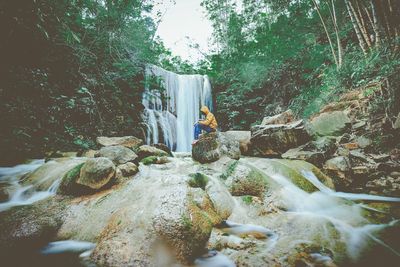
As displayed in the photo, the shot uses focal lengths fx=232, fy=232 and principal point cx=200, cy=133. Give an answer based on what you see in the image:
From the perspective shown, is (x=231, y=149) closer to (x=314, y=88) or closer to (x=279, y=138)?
(x=279, y=138)

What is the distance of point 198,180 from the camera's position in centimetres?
484

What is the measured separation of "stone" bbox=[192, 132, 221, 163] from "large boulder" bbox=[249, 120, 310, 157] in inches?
57.5

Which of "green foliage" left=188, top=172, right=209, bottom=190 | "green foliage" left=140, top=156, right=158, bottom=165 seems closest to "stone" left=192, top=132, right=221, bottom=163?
"green foliage" left=140, top=156, right=158, bottom=165

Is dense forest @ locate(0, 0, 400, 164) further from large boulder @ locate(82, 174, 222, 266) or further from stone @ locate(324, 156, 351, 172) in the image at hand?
large boulder @ locate(82, 174, 222, 266)

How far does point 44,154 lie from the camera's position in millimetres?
6805

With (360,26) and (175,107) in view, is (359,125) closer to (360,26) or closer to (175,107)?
(360,26)

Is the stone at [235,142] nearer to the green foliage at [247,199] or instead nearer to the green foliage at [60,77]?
the green foliage at [247,199]

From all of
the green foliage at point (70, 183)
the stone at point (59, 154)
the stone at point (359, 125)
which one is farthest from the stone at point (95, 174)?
the stone at point (359, 125)

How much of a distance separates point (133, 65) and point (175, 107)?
13.2ft

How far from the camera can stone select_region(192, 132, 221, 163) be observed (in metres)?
6.72

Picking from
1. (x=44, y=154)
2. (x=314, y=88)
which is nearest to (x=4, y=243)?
(x=44, y=154)

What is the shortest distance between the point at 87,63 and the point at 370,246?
8000 mm

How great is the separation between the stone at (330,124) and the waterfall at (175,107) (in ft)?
20.1

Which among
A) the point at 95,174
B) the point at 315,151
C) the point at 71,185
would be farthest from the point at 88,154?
the point at 315,151
